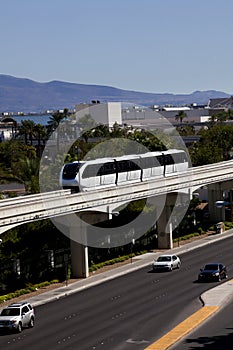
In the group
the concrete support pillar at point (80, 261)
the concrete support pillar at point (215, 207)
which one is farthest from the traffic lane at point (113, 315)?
the concrete support pillar at point (215, 207)

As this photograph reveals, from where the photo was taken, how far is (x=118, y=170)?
70.4 m

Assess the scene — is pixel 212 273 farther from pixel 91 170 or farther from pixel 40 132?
pixel 40 132

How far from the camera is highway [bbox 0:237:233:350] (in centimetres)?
3597

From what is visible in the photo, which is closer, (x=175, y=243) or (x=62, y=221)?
(x=62, y=221)

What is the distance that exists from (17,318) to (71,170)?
26.6 meters

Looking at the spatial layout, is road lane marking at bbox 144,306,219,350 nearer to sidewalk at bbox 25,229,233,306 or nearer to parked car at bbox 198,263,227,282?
sidewalk at bbox 25,229,233,306

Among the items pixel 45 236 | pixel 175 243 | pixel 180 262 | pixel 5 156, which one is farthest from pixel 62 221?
pixel 5 156

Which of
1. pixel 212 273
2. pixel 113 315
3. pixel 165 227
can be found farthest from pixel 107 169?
pixel 113 315

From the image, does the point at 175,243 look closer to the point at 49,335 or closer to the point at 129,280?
the point at 129,280

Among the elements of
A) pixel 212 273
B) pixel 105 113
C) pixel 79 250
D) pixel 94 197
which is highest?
pixel 105 113

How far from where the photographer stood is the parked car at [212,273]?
5259 centimetres

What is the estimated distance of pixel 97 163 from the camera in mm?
66188

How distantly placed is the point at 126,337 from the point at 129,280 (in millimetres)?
19505

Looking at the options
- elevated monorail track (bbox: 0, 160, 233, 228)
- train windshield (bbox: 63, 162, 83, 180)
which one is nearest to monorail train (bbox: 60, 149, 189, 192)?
train windshield (bbox: 63, 162, 83, 180)
